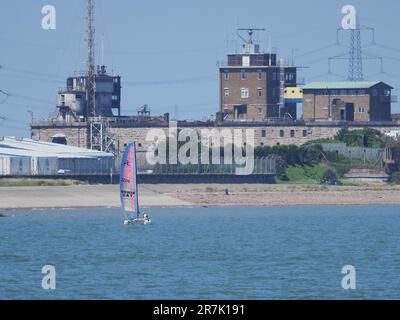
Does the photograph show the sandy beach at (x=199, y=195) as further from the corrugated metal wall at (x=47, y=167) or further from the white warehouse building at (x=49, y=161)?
the white warehouse building at (x=49, y=161)

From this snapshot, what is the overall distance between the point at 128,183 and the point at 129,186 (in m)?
0.30

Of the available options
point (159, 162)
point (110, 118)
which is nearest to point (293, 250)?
point (159, 162)

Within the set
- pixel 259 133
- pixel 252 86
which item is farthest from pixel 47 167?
pixel 252 86

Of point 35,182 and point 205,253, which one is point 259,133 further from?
point 205,253

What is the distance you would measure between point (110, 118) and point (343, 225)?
45950 millimetres

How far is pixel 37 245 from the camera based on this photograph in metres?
70.7

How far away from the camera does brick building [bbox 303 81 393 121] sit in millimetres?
130250

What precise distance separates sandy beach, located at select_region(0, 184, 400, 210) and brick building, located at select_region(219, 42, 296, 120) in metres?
27.6

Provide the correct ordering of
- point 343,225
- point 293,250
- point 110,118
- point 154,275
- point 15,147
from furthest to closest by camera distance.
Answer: point 110,118 < point 15,147 < point 343,225 < point 293,250 < point 154,275

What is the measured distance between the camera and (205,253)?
66.6 m

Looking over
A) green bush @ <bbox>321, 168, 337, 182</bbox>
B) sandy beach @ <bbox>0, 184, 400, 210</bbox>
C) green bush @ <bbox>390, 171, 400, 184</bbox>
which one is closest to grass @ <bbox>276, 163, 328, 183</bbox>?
green bush @ <bbox>321, 168, 337, 182</bbox>

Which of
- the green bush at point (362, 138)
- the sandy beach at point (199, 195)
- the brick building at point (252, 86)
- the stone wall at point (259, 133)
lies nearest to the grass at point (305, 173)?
the sandy beach at point (199, 195)

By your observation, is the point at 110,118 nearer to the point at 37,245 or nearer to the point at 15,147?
the point at 15,147

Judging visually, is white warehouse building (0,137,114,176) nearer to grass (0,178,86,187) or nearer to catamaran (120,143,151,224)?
grass (0,178,86,187)
